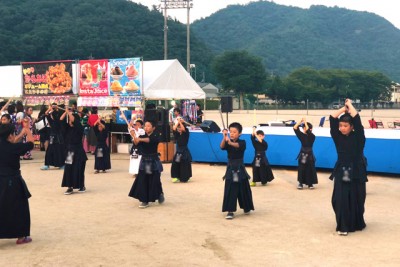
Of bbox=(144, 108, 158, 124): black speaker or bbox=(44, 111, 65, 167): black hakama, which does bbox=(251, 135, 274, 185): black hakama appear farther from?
bbox=(44, 111, 65, 167): black hakama

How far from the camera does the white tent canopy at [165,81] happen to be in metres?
16.8

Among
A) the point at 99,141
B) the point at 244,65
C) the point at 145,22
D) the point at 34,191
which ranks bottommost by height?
the point at 34,191

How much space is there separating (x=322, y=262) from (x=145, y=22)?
393ft

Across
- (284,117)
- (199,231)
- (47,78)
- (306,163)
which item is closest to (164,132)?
(47,78)

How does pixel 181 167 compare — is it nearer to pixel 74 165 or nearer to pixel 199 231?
pixel 74 165

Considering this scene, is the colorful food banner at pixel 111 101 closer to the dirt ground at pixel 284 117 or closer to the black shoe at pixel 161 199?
the black shoe at pixel 161 199

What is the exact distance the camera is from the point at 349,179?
723 cm

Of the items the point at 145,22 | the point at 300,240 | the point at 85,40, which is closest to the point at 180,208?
the point at 300,240

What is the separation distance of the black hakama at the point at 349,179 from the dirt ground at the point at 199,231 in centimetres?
25

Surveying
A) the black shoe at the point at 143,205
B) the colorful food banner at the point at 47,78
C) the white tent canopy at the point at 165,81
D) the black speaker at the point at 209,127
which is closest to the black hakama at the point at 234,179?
the black shoe at the point at 143,205

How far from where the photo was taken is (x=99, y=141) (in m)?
14.0

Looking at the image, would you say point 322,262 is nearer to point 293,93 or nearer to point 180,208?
point 180,208

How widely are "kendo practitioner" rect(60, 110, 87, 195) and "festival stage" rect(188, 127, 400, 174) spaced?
5.89m

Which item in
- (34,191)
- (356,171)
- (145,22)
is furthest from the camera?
(145,22)
